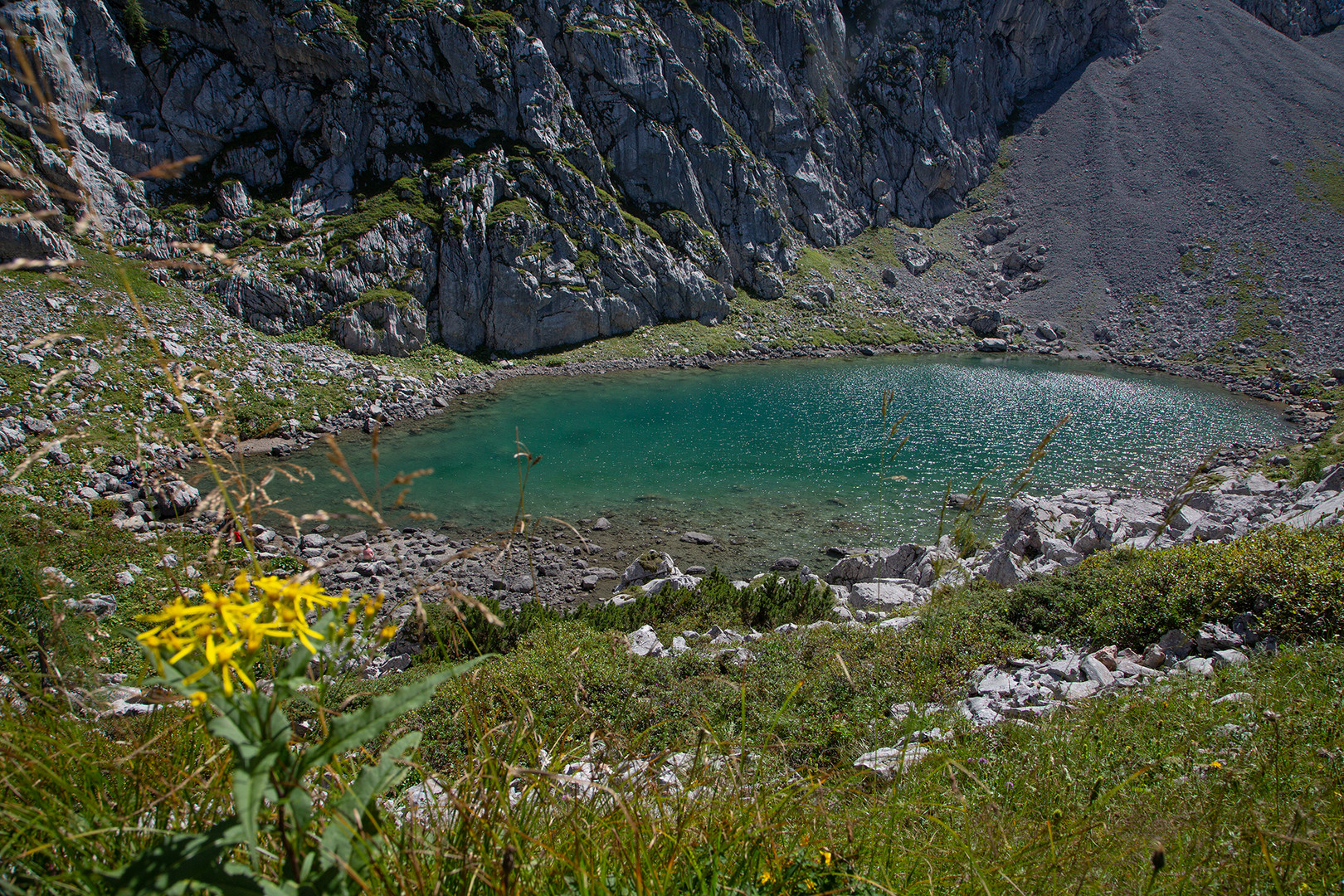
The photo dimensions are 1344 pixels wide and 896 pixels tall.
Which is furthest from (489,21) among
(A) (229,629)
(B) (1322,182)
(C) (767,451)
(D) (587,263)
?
(B) (1322,182)

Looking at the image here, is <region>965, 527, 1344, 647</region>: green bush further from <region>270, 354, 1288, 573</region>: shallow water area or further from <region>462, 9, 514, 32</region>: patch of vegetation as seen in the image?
<region>462, 9, 514, 32</region>: patch of vegetation

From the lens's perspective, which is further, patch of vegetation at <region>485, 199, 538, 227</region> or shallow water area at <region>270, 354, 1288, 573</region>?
patch of vegetation at <region>485, 199, 538, 227</region>

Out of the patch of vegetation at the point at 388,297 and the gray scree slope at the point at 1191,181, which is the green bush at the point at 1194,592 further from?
the gray scree slope at the point at 1191,181

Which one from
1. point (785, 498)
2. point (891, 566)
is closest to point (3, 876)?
point (891, 566)

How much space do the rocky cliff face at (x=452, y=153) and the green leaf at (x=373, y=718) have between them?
31158 millimetres

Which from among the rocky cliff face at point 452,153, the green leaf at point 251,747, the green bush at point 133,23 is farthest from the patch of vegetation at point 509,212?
the green leaf at point 251,747

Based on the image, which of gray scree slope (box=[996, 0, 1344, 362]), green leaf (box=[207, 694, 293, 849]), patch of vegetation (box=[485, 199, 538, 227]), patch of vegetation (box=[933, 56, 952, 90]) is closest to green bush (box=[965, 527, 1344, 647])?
green leaf (box=[207, 694, 293, 849])

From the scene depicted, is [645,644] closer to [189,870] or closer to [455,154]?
[189,870]

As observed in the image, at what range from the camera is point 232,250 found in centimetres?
3459

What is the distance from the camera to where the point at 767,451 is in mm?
24984

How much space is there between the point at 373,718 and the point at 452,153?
53391 millimetres

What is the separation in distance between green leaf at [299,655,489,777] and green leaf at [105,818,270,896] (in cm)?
19

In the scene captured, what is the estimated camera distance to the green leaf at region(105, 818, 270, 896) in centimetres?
115

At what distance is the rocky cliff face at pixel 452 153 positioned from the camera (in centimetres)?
3591
